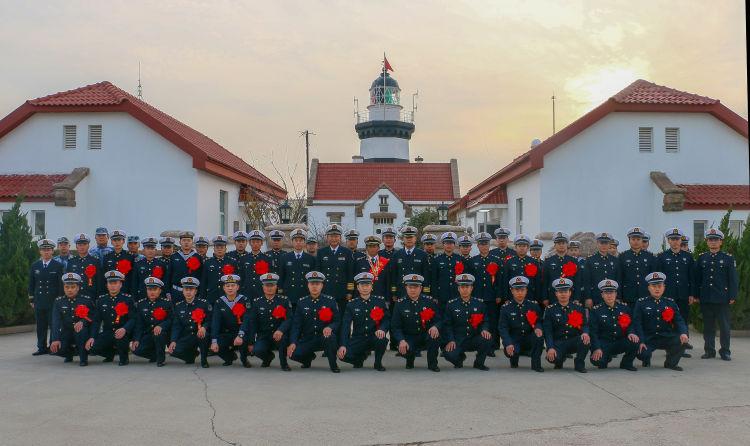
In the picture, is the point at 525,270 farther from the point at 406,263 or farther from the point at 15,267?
the point at 15,267

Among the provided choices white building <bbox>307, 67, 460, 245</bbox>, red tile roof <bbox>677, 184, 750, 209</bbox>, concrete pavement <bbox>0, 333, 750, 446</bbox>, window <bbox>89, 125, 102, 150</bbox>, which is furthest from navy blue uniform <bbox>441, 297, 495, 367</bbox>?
white building <bbox>307, 67, 460, 245</bbox>

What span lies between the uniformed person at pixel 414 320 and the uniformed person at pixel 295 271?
75.7 inches

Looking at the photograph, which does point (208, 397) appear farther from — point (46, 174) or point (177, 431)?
point (46, 174)

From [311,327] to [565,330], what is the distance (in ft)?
11.5

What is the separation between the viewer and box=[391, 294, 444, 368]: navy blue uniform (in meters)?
10.1

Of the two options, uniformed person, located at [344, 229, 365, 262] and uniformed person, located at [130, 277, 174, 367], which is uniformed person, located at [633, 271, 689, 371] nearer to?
uniformed person, located at [344, 229, 365, 262]

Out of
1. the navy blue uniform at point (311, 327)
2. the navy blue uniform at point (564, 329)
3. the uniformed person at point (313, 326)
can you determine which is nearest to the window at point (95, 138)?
the uniformed person at point (313, 326)

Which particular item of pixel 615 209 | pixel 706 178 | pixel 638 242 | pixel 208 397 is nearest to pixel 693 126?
pixel 706 178

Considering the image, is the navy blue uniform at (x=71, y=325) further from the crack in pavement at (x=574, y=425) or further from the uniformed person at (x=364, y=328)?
the crack in pavement at (x=574, y=425)

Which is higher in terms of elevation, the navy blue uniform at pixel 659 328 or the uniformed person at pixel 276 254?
the uniformed person at pixel 276 254

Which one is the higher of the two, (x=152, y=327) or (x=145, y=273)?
(x=145, y=273)

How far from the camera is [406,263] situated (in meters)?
11.7

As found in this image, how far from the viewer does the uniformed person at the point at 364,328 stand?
987cm

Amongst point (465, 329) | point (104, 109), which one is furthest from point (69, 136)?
point (465, 329)
